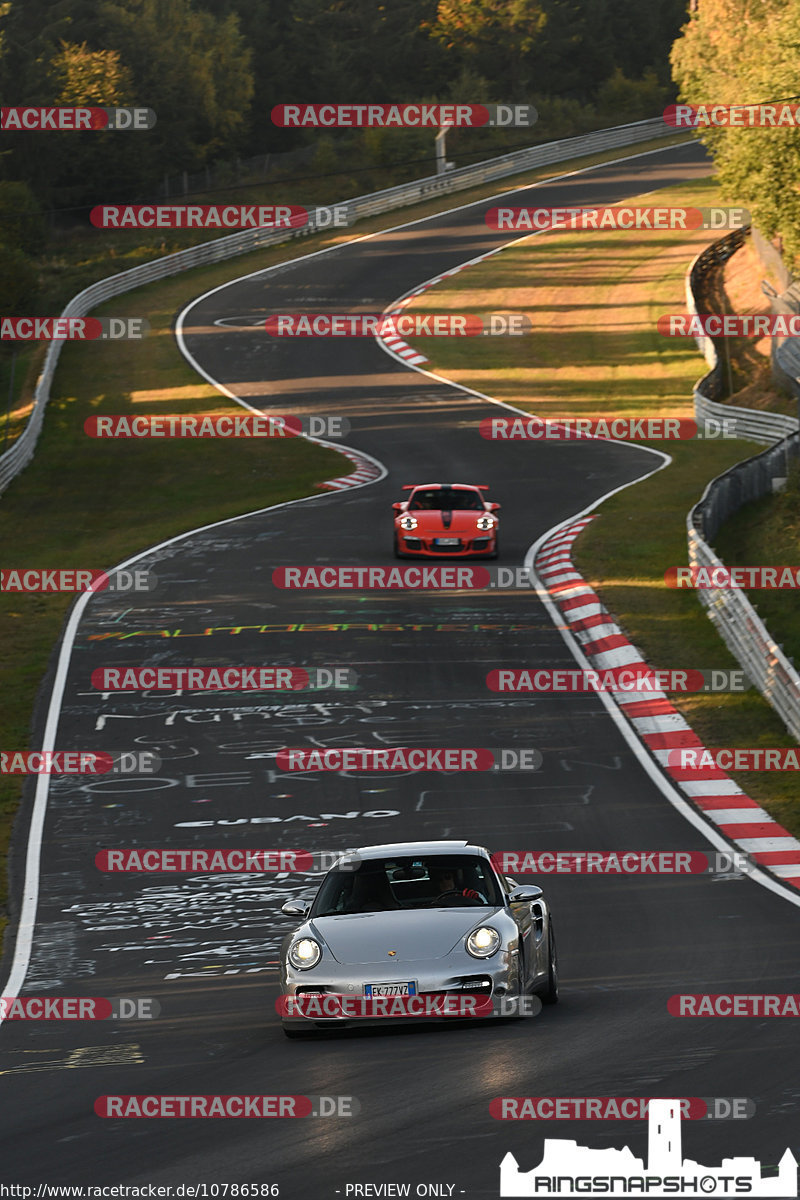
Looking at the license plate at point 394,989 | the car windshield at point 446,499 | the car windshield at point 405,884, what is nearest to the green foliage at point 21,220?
the car windshield at point 446,499

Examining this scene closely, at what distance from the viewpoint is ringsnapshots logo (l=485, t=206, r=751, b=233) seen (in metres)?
74.4

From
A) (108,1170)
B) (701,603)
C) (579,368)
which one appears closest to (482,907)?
(108,1170)

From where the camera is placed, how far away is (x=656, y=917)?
14086 millimetres

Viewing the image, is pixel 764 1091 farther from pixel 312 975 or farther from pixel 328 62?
pixel 328 62

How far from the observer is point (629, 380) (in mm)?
53375

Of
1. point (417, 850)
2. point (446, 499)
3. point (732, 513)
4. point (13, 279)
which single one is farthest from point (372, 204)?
point (417, 850)

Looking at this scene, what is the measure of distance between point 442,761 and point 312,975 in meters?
9.67

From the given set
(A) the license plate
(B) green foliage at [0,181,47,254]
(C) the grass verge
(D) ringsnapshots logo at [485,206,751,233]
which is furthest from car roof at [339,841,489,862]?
(D) ringsnapshots logo at [485,206,751,233]

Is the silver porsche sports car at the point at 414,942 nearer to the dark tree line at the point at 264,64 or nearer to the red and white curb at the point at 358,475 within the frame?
the red and white curb at the point at 358,475

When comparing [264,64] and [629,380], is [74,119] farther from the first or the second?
[629,380]

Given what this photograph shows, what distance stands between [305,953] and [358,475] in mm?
31963

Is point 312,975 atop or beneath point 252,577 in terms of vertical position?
atop

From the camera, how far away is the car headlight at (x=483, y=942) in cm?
1070

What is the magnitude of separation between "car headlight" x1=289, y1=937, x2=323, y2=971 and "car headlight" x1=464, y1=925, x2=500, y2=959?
99 centimetres
